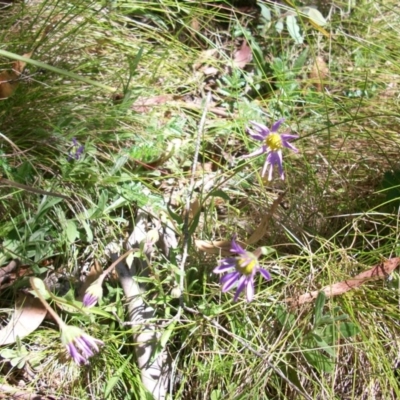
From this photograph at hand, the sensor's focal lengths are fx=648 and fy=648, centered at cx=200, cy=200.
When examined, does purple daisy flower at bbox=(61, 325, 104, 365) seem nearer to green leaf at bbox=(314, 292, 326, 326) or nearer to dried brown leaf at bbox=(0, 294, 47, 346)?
dried brown leaf at bbox=(0, 294, 47, 346)

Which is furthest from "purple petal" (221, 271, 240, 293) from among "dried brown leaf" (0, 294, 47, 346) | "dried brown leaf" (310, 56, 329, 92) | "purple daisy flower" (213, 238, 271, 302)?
"dried brown leaf" (310, 56, 329, 92)

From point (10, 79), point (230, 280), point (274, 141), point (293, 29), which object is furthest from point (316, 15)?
point (230, 280)

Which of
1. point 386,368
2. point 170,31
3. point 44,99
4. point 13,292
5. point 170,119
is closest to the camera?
point 386,368

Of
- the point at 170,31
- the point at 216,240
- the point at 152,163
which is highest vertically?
the point at 170,31

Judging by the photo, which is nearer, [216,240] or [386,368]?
[386,368]

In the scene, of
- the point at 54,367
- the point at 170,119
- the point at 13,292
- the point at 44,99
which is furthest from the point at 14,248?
the point at 170,119

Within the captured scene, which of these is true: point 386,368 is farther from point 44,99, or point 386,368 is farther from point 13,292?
point 44,99

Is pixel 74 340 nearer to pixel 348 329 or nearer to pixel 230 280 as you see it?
pixel 230 280

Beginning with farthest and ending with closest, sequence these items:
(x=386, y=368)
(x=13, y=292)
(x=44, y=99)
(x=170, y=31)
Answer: (x=170, y=31), (x=44, y=99), (x=13, y=292), (x=386, y=368)
